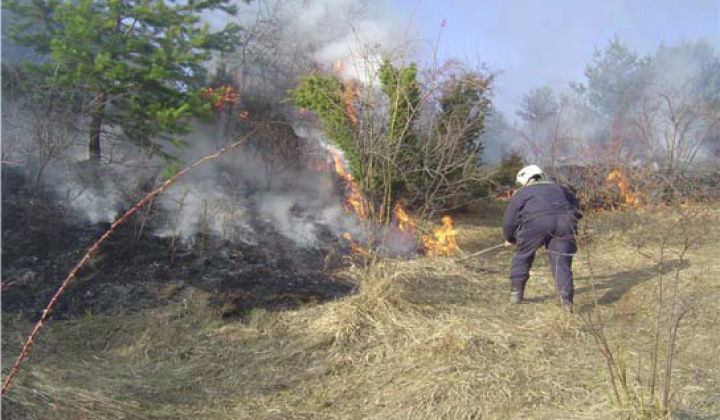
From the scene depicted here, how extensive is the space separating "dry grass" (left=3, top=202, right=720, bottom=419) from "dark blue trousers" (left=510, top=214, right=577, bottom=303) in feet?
0.99

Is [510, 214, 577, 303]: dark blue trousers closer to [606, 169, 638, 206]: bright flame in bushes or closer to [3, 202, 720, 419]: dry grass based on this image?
[3, 202, 720, 419]: dry grass

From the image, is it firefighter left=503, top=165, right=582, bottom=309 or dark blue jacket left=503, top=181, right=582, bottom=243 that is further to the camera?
dark blue jacket left=503, top=181, right=582, bottom=243

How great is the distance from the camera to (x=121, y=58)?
8.41m

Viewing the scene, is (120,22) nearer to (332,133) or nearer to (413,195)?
(332,133)

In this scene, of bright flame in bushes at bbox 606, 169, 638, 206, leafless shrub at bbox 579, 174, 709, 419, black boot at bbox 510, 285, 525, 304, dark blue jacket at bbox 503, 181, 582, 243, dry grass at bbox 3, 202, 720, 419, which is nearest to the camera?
leafless shrub at bbox 579, 174, 709, 419

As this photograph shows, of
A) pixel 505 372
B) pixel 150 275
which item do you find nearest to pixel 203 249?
pixel 150 275

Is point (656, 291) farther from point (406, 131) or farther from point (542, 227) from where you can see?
point (406, 131)

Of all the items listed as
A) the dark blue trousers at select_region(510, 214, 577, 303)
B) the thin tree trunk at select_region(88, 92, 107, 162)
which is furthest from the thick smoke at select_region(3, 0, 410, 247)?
the dark blue trousers at select_region(510, 214, 577, 303)

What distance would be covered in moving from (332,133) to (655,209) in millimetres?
5262

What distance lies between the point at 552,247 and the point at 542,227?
0.21 metres

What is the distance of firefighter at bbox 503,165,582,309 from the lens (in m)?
5.46

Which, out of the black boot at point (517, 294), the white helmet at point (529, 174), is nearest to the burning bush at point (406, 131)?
the white helmet at point (529, 174)

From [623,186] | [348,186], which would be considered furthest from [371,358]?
[623,186]

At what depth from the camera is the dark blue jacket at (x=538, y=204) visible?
560cm
